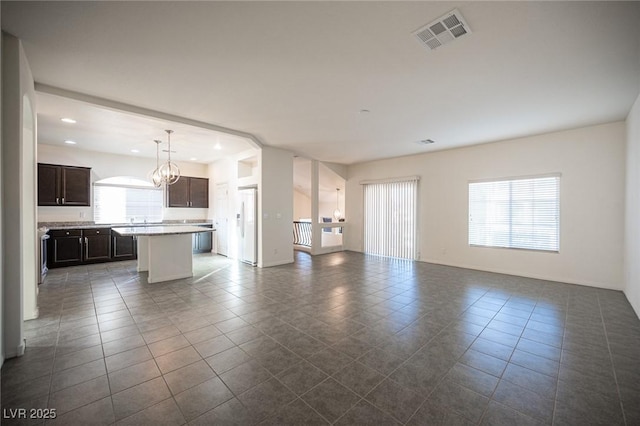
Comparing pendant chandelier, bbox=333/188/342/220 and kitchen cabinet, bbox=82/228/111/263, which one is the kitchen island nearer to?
kitchen cabinet, bbox=82/228/111/263

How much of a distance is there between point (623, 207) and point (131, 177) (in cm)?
1094

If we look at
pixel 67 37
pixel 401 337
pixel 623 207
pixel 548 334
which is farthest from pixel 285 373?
pixel 623 207

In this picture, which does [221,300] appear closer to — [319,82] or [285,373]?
[285,373]

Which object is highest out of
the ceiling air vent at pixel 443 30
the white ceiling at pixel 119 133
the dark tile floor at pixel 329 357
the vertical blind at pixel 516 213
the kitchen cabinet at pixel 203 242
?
the white ceiling at pixel 119 133

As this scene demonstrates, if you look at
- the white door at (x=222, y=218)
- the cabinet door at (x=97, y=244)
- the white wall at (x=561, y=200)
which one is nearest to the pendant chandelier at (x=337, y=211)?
the white wall at (x=561, y=200)

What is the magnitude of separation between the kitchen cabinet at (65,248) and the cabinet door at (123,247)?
0.64 meters

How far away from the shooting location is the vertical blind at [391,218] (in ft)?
24.1

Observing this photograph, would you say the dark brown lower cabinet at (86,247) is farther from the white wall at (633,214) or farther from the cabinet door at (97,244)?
the white wall at (633,214)

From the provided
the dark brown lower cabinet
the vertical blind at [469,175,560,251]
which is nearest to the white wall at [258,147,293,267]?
the dark brown lower cabinet

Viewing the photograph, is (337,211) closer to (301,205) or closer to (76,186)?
(301,205)

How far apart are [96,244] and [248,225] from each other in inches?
146

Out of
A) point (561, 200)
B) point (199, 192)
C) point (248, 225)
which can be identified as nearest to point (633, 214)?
point (561, 200)

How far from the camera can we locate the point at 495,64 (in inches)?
109

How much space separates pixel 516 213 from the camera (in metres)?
5.67
